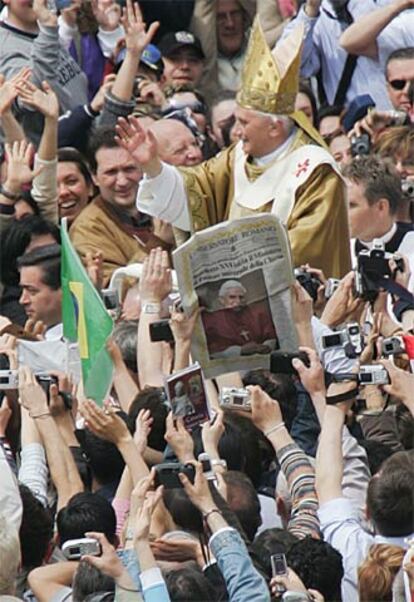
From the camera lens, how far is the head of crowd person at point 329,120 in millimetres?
10914

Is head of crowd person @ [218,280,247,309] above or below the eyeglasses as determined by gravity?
above

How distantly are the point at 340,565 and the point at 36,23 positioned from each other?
19.3ft

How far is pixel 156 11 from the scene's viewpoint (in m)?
12.2

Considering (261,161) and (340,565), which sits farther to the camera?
(261,161)

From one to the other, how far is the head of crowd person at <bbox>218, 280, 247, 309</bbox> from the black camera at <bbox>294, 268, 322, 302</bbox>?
0.35 metres

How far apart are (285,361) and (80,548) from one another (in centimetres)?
139

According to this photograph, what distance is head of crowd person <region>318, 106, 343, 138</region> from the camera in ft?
35.8

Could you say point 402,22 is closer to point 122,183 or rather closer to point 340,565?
point 122,183

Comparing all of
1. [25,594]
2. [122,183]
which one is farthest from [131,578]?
[122,183]

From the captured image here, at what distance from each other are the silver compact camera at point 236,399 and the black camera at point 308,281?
985 mm

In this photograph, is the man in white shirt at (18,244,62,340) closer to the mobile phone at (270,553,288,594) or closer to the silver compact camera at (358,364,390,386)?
the silver compact camera at (358,364,390,386)

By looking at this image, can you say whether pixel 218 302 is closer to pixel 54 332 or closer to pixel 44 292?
pixel 54 332

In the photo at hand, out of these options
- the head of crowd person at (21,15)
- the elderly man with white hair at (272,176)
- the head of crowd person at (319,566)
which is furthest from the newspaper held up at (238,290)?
the head of crowd person at (21,15)

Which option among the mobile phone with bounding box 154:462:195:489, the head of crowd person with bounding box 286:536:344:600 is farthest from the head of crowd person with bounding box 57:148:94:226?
the head of crowd person with bounding box 286:536:344:600
